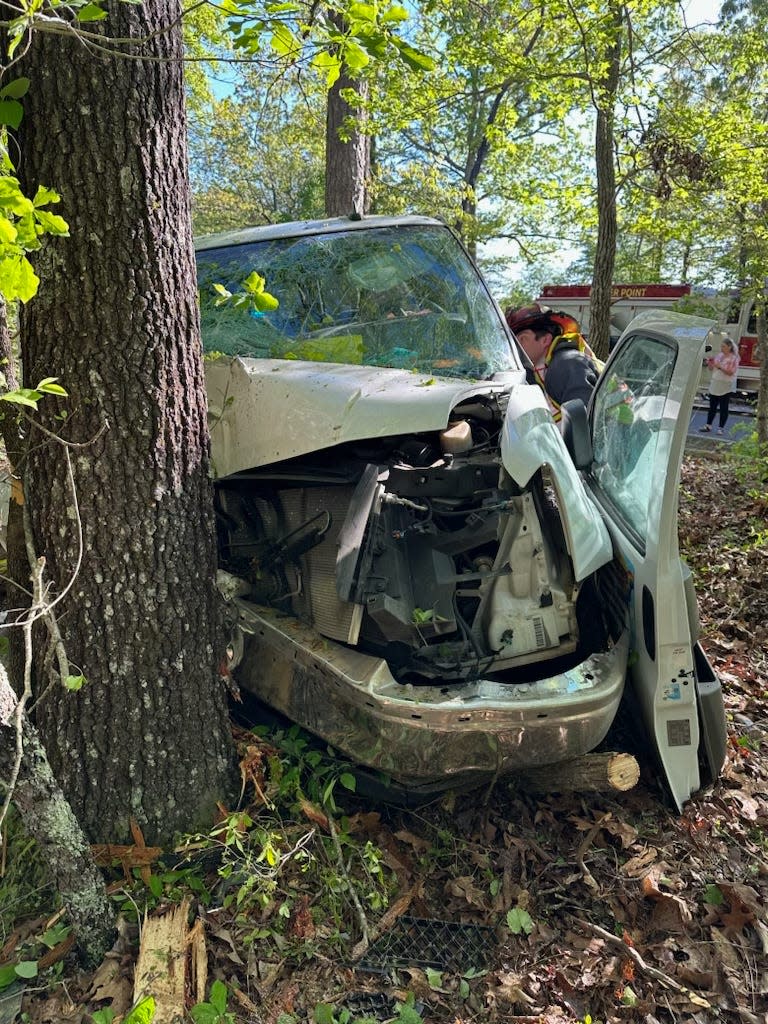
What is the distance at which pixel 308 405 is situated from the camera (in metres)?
2.64

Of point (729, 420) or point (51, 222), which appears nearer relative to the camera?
point (51, 222)

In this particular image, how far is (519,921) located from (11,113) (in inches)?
115

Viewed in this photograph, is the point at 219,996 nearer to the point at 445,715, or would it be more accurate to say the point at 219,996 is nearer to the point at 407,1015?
the point at 407,1015

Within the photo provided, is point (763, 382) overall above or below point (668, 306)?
below

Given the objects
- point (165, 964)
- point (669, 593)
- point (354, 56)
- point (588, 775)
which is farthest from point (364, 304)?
point (165, 964)

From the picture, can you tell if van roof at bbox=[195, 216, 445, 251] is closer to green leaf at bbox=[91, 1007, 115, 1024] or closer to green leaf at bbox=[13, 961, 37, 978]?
green leaf at bbox=[13, 961, 37, 978]

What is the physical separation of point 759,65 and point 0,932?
9765mm

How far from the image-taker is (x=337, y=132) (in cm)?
764

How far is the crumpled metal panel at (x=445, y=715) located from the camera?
2273mm

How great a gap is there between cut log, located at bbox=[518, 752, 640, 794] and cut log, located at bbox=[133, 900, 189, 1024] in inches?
54.4

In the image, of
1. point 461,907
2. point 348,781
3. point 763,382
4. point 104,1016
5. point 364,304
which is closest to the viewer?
point 104,1016

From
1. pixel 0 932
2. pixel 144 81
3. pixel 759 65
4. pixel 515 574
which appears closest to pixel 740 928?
pixel 515 574

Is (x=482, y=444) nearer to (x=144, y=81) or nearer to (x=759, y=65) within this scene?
(x=144, y=81)

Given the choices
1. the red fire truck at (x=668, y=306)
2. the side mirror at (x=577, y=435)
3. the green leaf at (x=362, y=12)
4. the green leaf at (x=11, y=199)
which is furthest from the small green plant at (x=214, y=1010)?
the red fire truck at (x=668, y=306)
